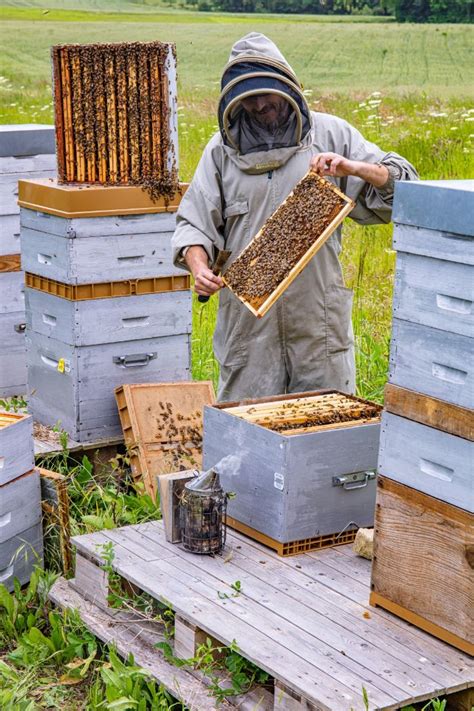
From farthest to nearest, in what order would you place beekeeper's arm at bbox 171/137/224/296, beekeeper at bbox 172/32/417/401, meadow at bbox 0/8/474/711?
beekeeper's arm at bbox 171/137/224/296 → beekeeper at bbox 172/32/417/401 → meadow at bbox 0/8/474/711

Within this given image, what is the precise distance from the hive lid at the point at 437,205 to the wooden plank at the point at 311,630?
48.9 inches

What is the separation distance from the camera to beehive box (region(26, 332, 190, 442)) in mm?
4992

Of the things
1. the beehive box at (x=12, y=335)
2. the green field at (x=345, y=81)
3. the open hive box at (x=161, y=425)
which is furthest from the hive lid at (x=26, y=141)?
the green field at (x=345, y=81)

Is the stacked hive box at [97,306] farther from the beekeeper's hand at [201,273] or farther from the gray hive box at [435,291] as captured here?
the gray hive box at [435,291]

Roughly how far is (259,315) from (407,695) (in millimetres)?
1674

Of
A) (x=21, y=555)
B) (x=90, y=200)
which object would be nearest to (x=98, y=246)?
(x=90, y=200)

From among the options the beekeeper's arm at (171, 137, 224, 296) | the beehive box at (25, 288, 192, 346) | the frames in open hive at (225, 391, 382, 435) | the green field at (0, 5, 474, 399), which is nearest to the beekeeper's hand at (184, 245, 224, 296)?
the beekeeper's arm at (171, 137, 224, 296)

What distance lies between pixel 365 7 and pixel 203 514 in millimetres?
19720

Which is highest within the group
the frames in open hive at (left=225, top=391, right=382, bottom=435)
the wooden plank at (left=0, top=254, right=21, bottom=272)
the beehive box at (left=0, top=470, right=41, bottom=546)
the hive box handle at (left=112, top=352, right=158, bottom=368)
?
the wooden plank at (left=0, top=254, right=21, bottom=272)

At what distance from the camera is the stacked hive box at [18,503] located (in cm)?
414

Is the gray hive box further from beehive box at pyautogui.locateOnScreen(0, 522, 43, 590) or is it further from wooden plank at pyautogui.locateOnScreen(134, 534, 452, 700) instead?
beehive box at pyautogui.locateOnScreen(0, 522, 43, 590)

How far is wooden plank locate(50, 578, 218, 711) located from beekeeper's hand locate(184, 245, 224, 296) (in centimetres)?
133

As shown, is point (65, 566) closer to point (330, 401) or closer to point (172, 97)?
point (330, 401)

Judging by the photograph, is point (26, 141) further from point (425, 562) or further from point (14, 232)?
point (425, 562)
